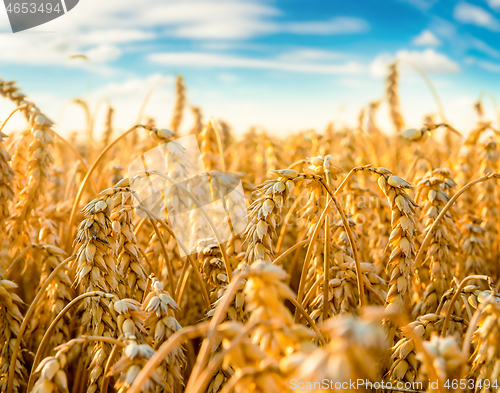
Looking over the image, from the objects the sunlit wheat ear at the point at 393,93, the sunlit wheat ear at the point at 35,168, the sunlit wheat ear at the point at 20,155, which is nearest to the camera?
the sunlit wheat ear at the point at 35,168

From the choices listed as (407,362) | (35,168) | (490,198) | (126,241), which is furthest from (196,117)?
(407,362)

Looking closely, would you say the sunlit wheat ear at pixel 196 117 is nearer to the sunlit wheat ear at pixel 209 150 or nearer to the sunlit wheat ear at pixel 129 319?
the sunlit wheat ear at pixel 209 150

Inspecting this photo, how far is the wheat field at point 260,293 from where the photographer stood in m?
0.77

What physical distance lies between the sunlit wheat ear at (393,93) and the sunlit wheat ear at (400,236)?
161 inches

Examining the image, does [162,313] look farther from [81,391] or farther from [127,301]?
[81,391]

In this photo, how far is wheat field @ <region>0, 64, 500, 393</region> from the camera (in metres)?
0.77

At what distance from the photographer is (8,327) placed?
1604mm

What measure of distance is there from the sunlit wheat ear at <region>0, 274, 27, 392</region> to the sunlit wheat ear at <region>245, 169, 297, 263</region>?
0.99 m

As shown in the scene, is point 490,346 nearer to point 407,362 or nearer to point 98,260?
point 407,362

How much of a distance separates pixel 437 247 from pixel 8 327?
187 cm

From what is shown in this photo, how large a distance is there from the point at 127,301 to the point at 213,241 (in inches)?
26.7

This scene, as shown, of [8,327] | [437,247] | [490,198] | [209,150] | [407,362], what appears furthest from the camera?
[209,150]

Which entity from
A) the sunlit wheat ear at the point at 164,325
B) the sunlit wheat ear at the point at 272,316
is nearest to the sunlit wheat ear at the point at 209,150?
the sunlit wheat ear at the point at 164,325

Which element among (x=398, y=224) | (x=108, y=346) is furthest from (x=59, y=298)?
(x=398, y=224)
